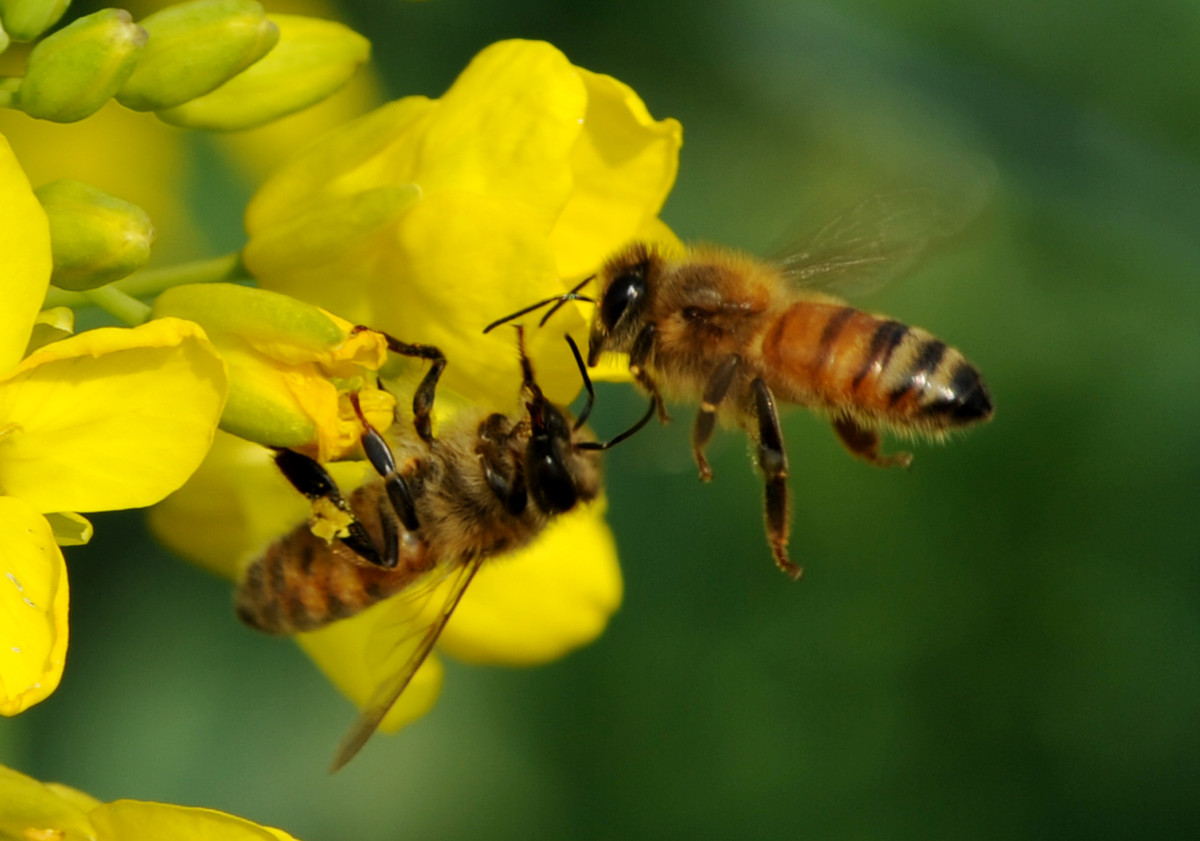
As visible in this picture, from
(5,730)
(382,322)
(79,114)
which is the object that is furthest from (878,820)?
(79,114)

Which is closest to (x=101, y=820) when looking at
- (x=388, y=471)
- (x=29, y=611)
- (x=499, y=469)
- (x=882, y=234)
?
(x=29, y=611)

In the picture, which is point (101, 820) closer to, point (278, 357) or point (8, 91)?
point (278, 357)

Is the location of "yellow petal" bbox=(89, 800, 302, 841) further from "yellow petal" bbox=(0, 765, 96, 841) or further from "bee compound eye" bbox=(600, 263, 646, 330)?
"bee compound eye" bbox=(600, 263, 646, 330)

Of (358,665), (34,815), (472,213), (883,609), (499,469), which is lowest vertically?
(883,609)

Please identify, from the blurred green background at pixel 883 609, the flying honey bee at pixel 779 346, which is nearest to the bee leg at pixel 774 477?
the flying honey bee at pixel 779 346

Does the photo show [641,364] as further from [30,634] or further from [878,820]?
[878,820]

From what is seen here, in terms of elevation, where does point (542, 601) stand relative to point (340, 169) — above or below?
below

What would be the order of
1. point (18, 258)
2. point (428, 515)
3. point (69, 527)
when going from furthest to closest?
1. point (428, 515)
2. point (69, 527)
3. point (18, 258)

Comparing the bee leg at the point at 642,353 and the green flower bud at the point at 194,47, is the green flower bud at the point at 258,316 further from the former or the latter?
the bee leg at the point at 642,353
